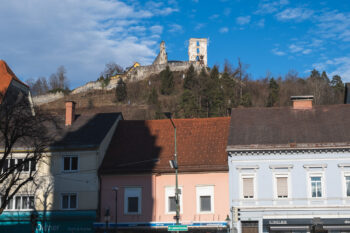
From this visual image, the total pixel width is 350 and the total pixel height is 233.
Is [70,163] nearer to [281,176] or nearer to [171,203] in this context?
[171,203]

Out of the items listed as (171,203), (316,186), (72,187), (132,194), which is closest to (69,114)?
(72,187)

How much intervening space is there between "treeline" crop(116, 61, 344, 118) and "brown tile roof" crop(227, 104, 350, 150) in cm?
3583

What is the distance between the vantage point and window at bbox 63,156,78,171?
3401 centimetres

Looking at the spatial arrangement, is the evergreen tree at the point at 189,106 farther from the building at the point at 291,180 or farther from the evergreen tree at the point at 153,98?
the building at the point at 291,180

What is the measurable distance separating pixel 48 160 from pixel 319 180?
1877 centimetres

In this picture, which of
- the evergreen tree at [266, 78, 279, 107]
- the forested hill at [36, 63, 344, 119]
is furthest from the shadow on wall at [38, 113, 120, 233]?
the evergreen tree at [266, 78, 279, 107]

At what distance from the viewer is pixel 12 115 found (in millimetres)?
26578

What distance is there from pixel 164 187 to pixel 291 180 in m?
8.51

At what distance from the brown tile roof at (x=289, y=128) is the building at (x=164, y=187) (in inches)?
75.7

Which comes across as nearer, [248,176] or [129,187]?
[248,176]

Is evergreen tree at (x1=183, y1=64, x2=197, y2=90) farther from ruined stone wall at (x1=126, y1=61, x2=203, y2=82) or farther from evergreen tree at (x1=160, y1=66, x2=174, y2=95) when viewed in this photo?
ruined stone wall at (x1=126, y1=61, x2=203, y2=82)

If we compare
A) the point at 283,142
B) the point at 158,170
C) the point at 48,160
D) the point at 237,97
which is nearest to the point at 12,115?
the point at 48,160

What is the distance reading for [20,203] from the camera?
3384 cm

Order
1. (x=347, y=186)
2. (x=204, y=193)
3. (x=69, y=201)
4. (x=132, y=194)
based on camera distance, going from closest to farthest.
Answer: (x=347, y=186) < (x=204, y=193) < (x=132, y=194) < (x=69, y=201)
